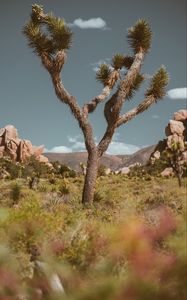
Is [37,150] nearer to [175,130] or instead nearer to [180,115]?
[175,130]

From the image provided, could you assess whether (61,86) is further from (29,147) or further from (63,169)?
(29,147)

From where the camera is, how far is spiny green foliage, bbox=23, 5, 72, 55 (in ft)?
47.3

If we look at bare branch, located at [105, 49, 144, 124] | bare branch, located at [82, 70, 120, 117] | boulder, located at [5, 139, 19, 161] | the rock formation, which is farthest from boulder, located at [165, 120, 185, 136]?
bare branch, located at [105, 49, 144, 124]

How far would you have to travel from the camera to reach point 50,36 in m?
14.9

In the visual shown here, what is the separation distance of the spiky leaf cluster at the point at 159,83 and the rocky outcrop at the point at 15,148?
6166cm

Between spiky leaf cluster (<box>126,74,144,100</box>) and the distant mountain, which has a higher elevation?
the distant mountain

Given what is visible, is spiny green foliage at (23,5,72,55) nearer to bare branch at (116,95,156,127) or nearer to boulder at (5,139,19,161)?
bare branch at (116,95,156,127)

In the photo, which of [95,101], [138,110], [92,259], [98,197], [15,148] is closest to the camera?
[92,259]

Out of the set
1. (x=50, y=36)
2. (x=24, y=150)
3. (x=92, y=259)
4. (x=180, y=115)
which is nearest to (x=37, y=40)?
(x=50, y=36)

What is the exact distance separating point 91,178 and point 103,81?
3846 mm

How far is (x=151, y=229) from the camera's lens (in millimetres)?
4707

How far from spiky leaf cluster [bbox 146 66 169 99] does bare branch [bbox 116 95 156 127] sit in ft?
0.65

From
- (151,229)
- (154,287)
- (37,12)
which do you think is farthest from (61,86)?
(154,287)

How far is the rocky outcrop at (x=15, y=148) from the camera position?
7788 cm
